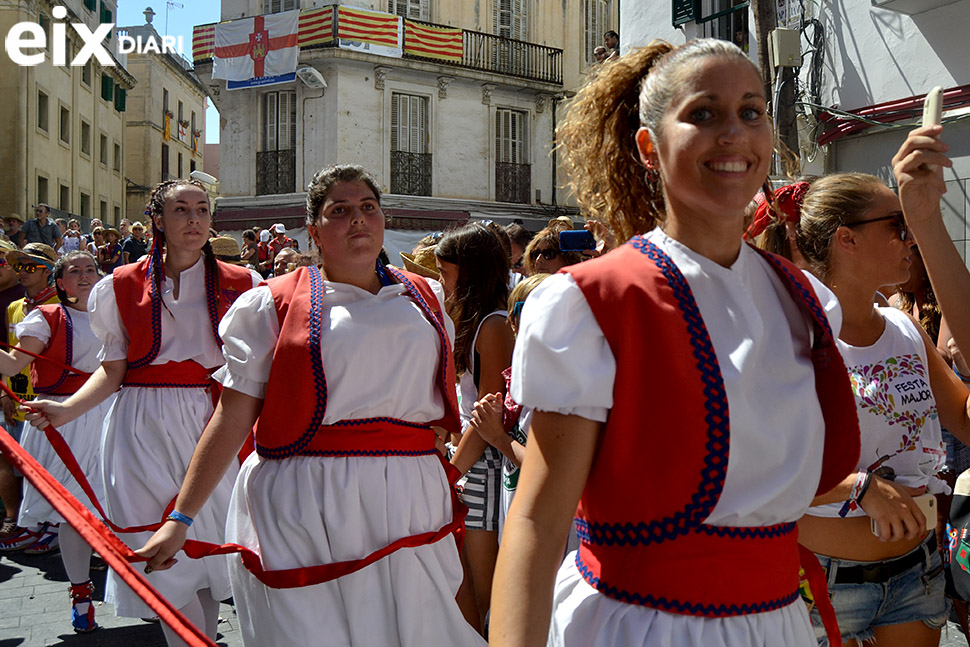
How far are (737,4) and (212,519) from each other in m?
12.2

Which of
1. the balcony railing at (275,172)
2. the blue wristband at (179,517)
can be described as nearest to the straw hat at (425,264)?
the blue wristband at (179,517)

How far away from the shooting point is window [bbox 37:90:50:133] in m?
33.3

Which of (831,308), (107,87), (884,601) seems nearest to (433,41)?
(107,87)

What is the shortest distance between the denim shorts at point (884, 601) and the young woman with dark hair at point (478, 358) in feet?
5.72

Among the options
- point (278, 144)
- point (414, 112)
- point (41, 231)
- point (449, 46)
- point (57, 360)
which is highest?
point (449, 46)

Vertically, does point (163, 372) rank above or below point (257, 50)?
below

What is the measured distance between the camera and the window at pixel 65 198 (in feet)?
116

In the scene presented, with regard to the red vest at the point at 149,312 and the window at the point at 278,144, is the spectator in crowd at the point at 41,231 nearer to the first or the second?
the window at the point at 278,144

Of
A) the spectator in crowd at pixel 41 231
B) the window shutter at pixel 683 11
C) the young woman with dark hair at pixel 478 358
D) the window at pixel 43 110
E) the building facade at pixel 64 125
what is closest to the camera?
the young woman with dark hair at pixel 478 358

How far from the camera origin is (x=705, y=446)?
1668mm

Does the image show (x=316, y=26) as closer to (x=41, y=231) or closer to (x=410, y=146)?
(x=410, y=146)

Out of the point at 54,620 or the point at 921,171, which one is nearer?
the point at 921,171

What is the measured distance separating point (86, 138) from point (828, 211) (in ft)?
131

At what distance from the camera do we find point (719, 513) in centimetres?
170
